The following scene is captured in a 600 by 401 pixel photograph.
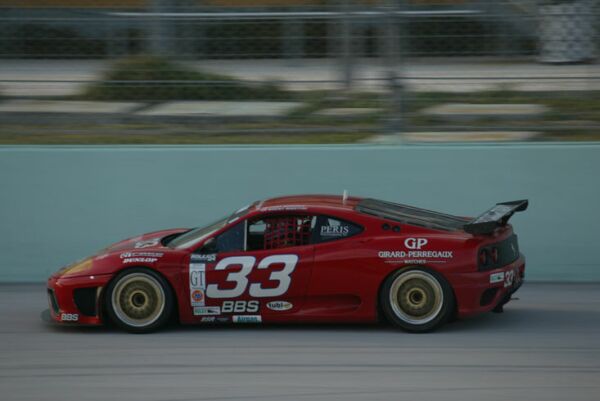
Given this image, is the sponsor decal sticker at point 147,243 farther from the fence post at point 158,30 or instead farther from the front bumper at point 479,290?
the fence post at point 158,30

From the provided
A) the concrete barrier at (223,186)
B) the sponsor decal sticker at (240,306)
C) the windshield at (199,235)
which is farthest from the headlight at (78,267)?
the concrete barrier at (223,186)

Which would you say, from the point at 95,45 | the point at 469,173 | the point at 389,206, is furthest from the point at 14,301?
the point at 469,173

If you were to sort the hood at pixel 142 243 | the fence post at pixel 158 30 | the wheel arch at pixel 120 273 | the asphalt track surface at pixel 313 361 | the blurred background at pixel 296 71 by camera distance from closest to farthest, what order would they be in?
the asphalt track surface at pixel 313 361 → the wheel arch at pixel 120 273 → the hood at pixel 142 243 → the blurred background at pixel 296 71 → the fence post at pixel 158 30

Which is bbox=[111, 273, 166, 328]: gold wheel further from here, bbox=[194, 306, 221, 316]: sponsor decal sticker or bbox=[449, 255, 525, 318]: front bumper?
bbox=[449, 255, 525, 318]: front bumper

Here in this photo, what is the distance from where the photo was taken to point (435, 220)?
7.65m

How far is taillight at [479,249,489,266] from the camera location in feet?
23.4

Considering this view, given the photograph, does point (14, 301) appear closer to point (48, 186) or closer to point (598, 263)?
point (48, 186)

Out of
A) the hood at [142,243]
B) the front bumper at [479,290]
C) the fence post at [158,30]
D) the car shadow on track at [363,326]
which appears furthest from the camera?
the fence post at [158,30]

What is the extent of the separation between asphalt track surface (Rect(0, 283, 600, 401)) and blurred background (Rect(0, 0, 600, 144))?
2621 millimetres

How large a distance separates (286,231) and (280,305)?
1.88ft

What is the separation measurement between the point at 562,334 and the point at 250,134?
4.14m

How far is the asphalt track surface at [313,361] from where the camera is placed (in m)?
5.86

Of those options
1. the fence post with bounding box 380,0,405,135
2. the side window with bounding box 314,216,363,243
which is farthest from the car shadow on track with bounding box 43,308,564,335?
the fence post with bounding box 380,0,405,135

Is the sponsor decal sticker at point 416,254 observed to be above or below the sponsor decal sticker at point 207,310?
above
